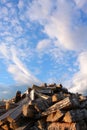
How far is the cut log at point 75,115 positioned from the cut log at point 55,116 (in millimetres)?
211

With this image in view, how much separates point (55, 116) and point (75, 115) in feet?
2.43

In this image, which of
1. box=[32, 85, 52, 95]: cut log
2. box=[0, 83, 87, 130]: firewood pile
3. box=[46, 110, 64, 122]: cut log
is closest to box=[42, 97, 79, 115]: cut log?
box=[0, 83, 87, 130]: firewood pile

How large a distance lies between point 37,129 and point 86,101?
2.31 m

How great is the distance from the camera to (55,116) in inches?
416

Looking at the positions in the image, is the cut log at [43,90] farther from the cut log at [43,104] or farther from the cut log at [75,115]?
the cut log at [75,115]

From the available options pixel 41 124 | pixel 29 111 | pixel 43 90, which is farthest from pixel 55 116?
pixel 43 90

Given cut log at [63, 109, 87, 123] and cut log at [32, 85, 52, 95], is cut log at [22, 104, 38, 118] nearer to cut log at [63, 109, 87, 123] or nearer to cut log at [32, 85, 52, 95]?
cut log at [63, 109, 87, 123]

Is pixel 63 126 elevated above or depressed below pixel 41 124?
below

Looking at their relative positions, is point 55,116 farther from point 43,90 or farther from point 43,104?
point 43,90

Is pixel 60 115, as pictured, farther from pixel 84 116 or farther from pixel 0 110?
pixel 0 110

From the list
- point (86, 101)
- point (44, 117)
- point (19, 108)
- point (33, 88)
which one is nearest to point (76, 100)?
point (86, 101)

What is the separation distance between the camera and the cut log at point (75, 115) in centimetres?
1017

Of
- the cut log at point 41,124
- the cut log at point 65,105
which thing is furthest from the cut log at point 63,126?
the cut log at point 65,105

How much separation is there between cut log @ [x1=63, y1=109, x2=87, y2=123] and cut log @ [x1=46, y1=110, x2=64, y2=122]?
0.69ft
